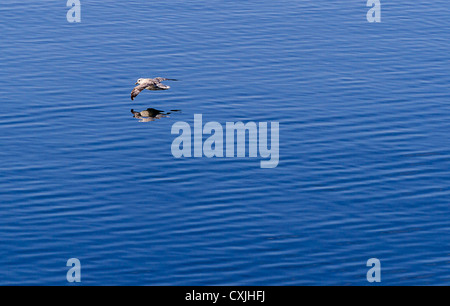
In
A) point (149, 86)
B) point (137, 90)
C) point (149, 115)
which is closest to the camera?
point (137, 90)

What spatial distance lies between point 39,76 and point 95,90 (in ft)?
18.7

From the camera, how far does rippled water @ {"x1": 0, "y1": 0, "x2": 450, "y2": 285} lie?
4984 cm

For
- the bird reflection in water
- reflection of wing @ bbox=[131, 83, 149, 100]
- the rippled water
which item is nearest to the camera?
the rippled water

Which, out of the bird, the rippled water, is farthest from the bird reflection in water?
the bird

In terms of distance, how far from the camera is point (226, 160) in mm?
61781

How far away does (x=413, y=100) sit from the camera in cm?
7206

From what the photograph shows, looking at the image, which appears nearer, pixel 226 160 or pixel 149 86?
pixel 226 160

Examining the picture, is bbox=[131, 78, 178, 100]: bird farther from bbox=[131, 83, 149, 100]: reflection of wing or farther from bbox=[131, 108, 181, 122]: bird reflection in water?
bbox=[131, 108, 181, 122]: bird reflection in water

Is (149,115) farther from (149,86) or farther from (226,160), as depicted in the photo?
(226,160)

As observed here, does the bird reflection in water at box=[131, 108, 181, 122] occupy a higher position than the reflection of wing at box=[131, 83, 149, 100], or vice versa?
the reflection of wing at box=[131, 83, 149, 100]

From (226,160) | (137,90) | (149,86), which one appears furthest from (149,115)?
(226,160)

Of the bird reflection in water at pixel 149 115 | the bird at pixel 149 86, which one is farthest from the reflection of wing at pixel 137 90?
the bird reflection in water at pixel 149 115

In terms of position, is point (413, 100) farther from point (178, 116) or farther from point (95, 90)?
point (95, 90)
